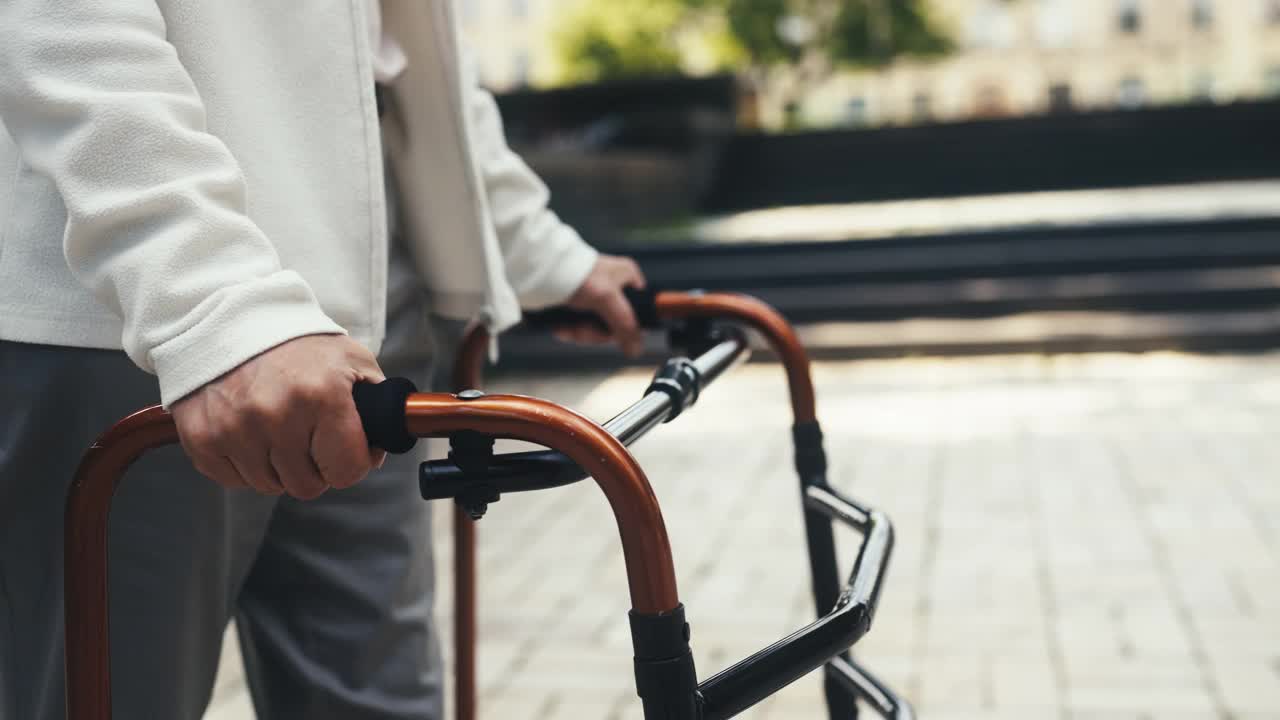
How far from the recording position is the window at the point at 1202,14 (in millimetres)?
50812

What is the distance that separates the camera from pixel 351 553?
1617 mm

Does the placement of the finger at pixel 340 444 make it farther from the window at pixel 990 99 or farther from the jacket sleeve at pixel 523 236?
the window at pixel 990 99

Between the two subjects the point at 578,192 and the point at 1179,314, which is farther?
the point at 578,192

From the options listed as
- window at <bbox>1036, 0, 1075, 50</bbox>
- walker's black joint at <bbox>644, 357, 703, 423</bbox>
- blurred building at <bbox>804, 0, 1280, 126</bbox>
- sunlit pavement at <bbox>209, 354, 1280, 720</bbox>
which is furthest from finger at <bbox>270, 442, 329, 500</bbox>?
window at <bbox>1036, 0, 1075, 50</bbox>

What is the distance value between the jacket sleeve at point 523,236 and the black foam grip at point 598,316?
0.02m

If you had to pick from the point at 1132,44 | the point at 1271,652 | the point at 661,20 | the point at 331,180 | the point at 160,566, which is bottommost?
the point at 1132,44

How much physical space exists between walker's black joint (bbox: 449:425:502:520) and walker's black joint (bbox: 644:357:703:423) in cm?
39

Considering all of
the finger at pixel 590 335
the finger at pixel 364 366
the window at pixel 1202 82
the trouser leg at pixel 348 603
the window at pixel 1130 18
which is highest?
the finger at pixel 364 366

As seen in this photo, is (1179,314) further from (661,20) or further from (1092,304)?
(661,20)

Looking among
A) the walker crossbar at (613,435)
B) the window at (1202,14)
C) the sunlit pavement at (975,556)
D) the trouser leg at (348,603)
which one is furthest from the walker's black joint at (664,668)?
the window at (1202,14)

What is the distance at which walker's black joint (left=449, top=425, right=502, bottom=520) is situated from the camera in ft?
3.37

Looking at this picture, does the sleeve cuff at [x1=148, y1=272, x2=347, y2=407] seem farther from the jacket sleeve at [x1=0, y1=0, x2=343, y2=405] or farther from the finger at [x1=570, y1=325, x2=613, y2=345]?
the finger at [x1=570, y1=325, x2=613, y2=345]

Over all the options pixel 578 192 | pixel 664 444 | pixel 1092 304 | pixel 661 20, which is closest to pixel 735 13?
pixel 661 20

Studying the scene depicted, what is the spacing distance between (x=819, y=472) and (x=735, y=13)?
31454mm
